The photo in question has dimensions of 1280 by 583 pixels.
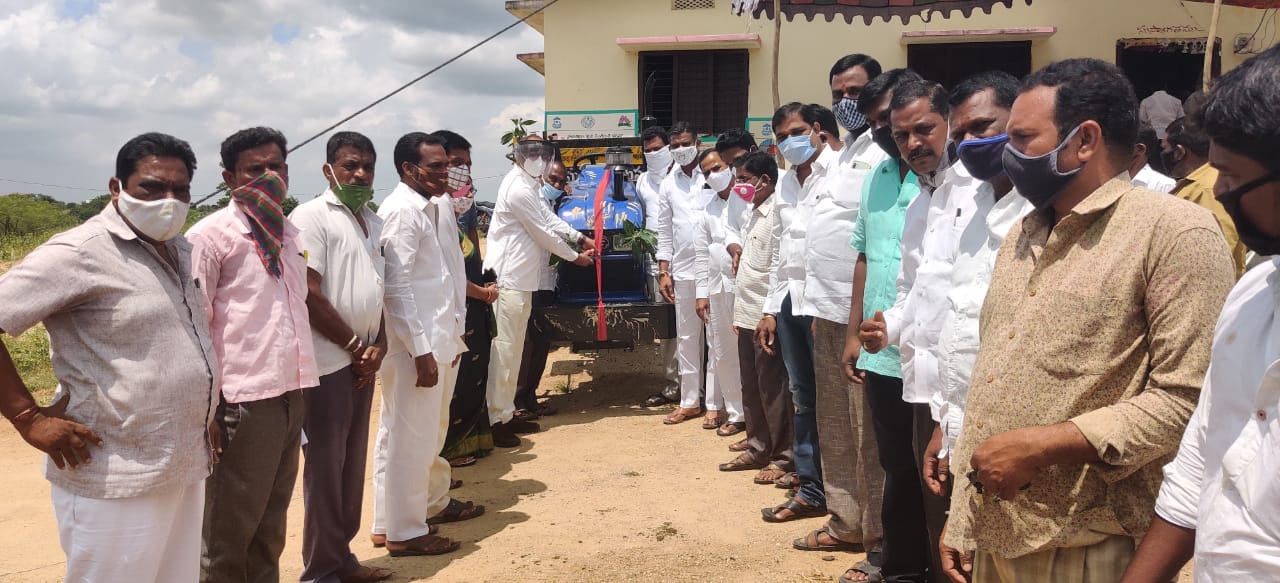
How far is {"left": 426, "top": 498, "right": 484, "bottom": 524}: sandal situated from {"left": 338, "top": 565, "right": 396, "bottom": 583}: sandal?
0.80 m

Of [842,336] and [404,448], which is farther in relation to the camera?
[404,448]

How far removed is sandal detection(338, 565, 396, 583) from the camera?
163 inches

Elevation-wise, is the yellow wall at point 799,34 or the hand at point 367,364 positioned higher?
the yellow wall at point 799,34

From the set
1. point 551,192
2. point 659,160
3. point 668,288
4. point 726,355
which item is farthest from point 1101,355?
point 659,160

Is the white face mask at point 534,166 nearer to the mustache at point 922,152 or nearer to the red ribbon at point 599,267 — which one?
the red ribbon at point 599,267

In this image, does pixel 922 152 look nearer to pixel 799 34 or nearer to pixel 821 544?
pixel 821 544

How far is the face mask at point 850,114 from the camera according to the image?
4250mm

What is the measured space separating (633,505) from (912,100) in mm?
2950

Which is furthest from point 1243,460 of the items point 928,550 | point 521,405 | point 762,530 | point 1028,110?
point 521,405

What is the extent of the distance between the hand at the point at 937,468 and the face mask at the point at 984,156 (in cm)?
75

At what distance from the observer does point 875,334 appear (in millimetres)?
3203

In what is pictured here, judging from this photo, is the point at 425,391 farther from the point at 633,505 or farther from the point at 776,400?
the point at 776,400

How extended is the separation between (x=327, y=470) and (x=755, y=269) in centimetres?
284

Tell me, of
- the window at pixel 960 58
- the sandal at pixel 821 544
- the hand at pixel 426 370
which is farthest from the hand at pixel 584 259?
the window at pixel 960 58
